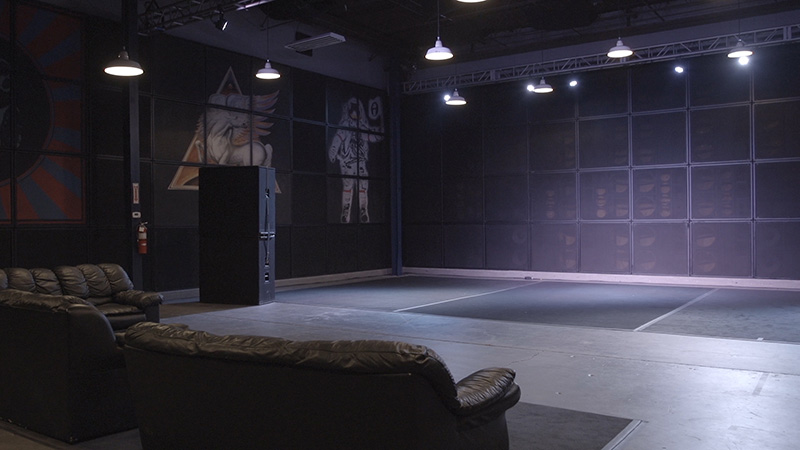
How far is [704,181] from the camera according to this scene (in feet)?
44.5

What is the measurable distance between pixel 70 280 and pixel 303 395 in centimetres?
545

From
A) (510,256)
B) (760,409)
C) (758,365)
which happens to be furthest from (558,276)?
(760,409)

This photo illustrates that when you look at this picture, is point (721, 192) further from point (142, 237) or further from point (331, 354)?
point (331, 354)

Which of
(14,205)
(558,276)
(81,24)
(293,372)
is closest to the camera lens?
(293,372)

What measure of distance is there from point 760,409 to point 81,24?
10.9 m

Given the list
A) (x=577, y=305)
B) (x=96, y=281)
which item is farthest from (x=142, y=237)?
(x=577, y=305)

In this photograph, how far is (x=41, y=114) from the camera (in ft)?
32.9

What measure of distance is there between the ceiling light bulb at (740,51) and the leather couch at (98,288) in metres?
10.1

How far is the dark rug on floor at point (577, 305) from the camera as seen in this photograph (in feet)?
30.1

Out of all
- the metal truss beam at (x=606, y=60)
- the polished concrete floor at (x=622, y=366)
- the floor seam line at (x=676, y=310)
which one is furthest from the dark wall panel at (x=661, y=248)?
the polished concrete floor at (x=622, y=366)

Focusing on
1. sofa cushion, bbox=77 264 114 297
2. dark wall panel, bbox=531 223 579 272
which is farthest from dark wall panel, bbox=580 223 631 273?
sofa cushion, bbox=77 264 114 297

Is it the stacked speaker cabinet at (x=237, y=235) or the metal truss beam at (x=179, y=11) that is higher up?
the metal truss beam at (x=179, y=11)

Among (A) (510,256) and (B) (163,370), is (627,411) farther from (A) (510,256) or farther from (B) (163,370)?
(A) (510,256)

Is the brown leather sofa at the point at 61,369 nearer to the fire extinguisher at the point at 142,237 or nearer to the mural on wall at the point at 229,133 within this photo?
the fire extinguisher at the point at 142,237
